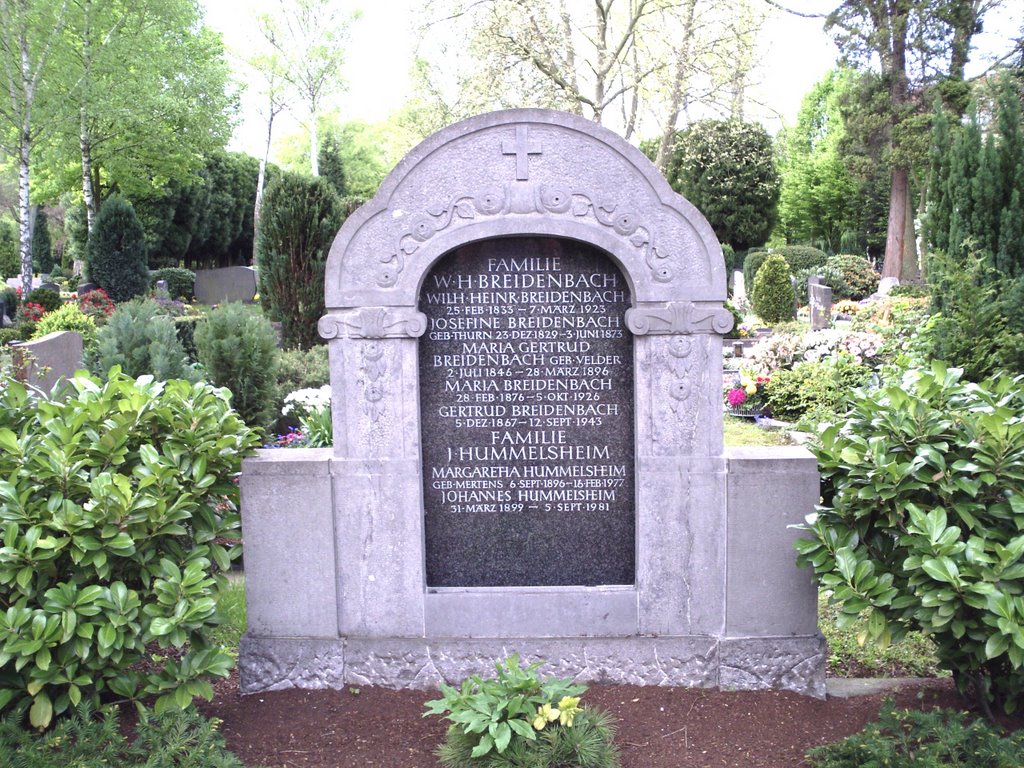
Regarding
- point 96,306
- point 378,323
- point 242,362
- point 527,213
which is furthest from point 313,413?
point 96,306

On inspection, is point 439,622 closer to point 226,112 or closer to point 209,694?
point 209,694

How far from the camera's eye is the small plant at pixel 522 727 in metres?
3.35

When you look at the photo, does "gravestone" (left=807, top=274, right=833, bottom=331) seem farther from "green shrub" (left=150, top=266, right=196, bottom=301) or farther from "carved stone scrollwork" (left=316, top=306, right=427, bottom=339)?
"green shrub" (left=150, top=266, right=196, bottom=301)

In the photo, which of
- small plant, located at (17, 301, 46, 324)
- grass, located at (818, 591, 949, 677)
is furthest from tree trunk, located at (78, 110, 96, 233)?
grass, located at (818, 591, 949, 677)

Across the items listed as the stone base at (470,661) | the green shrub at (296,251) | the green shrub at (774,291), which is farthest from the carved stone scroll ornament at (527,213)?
the green shrub at (774,291)

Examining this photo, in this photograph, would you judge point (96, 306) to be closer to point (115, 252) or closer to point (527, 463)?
point (115, 252)

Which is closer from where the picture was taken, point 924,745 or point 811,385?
point 924,745

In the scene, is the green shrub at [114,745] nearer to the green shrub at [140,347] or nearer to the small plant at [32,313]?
the green shrub at [140,347]

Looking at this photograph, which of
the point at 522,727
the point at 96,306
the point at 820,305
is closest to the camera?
the point at 522,727

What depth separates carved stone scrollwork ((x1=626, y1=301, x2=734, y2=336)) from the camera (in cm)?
408

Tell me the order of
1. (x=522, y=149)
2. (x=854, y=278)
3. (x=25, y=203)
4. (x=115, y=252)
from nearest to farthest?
(x=522, y=149) → (x=25, y=203) → (x=115, y=252) → (x=854, y=278)

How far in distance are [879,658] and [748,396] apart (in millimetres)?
7078

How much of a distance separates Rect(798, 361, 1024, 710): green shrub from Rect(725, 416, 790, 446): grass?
5.67 metres

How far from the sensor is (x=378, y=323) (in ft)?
13.6
